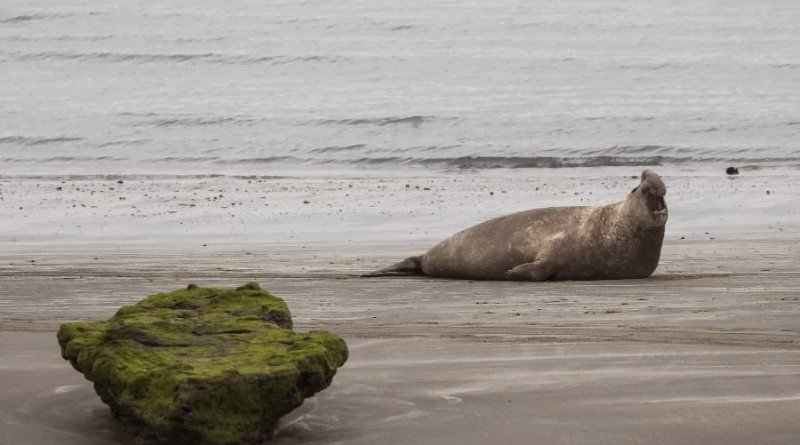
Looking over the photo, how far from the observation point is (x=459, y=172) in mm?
17641

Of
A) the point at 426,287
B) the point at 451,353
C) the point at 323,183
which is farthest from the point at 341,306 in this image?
the point at 323,183

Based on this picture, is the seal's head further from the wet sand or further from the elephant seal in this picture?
the wet sand

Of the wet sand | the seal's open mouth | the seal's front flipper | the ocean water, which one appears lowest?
the wet sand

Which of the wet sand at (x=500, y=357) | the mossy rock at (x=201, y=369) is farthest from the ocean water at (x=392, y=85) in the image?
the mossy rock at (x=201, y=369)

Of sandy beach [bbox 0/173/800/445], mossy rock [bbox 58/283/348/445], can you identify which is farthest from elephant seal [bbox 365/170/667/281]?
mossy rock [bbox 58/283/348/445]

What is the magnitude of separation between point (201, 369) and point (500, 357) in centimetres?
167

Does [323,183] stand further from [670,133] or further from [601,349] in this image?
[601,349]

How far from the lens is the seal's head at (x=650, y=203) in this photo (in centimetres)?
821

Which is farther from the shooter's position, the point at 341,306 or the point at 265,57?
the point at 265,57

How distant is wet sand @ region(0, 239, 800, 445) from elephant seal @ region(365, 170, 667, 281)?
26 cm

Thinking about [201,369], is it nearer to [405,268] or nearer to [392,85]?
[405,268]

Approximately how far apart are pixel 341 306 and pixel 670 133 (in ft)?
51.2

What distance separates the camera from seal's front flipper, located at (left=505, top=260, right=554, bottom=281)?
8.32 meters

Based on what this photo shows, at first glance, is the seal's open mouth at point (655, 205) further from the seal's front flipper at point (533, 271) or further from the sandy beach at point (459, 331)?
the seal's front flipper at point (533, 271)
